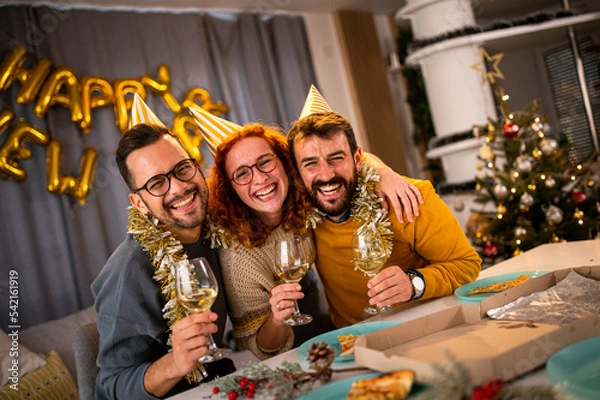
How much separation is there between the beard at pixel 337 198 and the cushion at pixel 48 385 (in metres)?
1.91

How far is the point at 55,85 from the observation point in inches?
161

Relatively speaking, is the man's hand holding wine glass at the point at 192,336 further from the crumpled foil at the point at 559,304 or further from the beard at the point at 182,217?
the crumpled foil at the point at 559,304

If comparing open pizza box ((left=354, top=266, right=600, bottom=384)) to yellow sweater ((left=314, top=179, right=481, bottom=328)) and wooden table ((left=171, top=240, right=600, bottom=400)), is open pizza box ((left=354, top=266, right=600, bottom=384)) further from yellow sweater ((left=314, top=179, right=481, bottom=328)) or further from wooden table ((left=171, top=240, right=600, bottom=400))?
yellow sweater ((left=314, top=179, right=481, bottom=328))

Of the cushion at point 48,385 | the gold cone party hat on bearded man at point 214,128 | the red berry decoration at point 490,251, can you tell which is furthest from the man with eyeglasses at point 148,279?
Answer: the red berry decoration at point 490,251

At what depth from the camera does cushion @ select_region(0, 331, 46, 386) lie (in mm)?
3103

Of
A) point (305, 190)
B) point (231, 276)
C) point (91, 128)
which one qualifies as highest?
point (91, 128)

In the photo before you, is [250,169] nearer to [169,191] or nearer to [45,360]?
[169,191]

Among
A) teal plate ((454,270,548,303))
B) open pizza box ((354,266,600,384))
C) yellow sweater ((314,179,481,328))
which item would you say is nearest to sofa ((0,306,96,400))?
yellow sweater ((314,179,481,328))

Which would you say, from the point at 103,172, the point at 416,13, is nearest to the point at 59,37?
the point at 103,172

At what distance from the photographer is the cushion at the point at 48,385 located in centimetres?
304

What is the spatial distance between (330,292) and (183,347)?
95cm

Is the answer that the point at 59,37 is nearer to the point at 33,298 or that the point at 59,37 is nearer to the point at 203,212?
the point at 33,298

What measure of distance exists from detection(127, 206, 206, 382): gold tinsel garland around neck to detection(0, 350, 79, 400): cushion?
151 cm

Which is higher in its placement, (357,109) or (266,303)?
(357,109)
